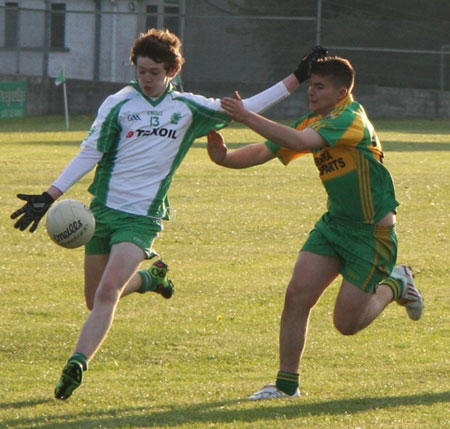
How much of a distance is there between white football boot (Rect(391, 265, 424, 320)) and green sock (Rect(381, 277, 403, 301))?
4 cm

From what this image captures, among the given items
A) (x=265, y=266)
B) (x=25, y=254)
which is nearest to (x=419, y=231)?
(x=265, y=266)

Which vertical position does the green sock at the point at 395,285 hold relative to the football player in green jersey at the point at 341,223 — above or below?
below

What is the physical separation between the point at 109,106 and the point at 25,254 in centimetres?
568

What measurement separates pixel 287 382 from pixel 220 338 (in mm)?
1816

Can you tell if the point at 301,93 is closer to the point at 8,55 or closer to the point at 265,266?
the point at 8,55

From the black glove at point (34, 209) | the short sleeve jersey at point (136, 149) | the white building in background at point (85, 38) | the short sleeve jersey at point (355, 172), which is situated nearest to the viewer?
the short sleeve jersey at point (355, 172)

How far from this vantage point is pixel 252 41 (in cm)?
3700

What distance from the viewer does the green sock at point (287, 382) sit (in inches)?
275

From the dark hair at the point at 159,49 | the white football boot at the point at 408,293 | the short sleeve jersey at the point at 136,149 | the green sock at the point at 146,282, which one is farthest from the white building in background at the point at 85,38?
the short sleeve jersey at the point at 136,149

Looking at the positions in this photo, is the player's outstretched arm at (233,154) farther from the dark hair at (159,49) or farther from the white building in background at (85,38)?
the white building in background at (85,38)

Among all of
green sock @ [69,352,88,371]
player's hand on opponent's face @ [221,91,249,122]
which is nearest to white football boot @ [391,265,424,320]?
player's hand on opponent's face @ [221,91,249,122]

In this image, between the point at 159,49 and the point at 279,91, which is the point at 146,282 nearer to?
the point at 279,91

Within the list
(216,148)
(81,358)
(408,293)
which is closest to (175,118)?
(216,148)

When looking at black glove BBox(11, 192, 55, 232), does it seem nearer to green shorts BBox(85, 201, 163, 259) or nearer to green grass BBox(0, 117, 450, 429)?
green shorts BBox(85, 201, 163, 259)
